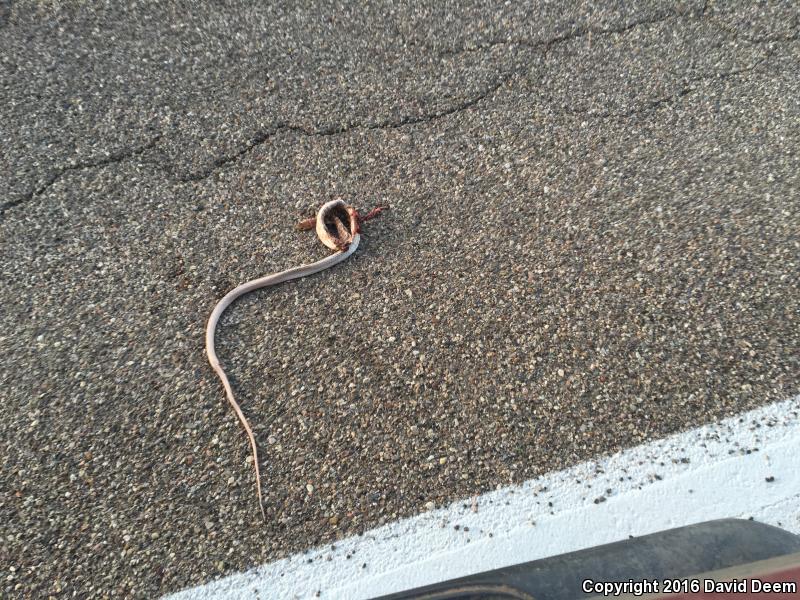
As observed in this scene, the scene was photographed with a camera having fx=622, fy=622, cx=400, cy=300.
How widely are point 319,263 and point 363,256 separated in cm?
21

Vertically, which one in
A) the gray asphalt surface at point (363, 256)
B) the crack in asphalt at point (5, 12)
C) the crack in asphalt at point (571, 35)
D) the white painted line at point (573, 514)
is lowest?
the white painted line at point (573, 514)

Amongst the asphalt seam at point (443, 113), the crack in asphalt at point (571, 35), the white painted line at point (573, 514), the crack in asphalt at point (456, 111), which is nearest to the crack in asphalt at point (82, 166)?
the crack in asphalt at point (456, 111)

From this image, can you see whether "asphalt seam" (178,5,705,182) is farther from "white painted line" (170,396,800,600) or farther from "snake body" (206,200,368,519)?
"white painted line" (170,396,800,600)

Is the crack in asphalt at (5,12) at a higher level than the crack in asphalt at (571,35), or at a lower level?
higher

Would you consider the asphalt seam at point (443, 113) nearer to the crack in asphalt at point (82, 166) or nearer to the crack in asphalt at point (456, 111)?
the crack in asphalt at point (456, 111)

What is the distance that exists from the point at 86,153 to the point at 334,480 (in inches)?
83.7

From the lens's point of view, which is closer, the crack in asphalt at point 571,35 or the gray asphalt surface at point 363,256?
the gray asphalt surface at point 363,256

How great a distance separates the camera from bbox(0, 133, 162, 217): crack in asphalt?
292 centimetres

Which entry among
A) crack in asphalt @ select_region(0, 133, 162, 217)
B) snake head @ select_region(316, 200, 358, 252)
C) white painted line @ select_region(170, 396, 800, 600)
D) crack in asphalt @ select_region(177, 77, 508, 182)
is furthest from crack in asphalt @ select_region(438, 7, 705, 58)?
white painted line @ select_region(170, 396, 800, 600)

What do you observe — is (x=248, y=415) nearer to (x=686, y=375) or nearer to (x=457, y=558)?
(x=457, y=558)

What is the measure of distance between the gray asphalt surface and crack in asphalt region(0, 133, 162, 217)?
0.06 ft

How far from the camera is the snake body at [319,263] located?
8.05 feet

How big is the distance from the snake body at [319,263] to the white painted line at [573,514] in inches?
29.2

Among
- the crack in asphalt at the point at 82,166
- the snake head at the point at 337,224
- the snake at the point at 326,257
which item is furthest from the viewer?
the crack in asphalt at the point at 82,166
